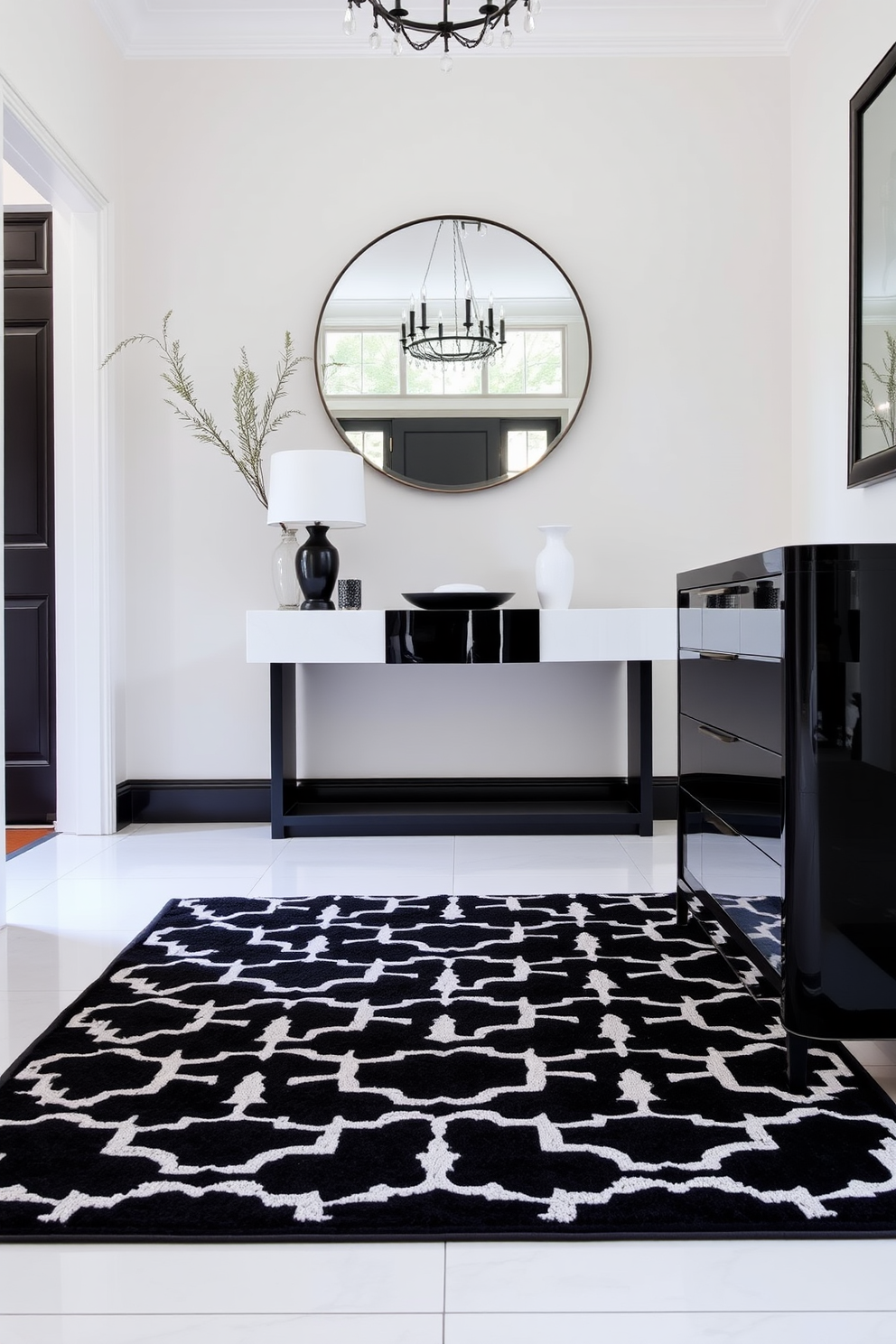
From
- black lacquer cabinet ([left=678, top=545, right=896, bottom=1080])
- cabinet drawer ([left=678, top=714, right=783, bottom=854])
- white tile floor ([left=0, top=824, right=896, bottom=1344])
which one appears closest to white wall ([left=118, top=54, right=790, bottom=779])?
cabinet drawer ([left=678, top=714, right=783, bottom=854])

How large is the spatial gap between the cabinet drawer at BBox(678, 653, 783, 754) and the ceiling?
106 inches

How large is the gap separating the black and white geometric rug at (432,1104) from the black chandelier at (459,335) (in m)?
2.31

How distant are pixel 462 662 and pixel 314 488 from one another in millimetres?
761

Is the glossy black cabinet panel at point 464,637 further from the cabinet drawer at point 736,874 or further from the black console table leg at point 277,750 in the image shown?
the cabinet drawer at point 736,874

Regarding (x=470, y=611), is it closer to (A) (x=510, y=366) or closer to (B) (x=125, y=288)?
(A) (x=510, y=366)

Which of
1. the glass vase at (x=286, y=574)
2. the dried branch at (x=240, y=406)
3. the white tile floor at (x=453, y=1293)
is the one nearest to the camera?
the white tile floor at (x=453, y=1293)

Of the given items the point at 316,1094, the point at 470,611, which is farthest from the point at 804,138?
the point at 316,1094

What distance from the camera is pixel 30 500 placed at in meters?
3.85

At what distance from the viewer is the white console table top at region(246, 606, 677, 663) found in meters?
3.18

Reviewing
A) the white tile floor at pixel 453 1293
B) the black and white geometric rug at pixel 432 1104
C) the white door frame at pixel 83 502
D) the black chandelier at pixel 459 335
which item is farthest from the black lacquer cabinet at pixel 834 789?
the white door frame at pixel 83 502

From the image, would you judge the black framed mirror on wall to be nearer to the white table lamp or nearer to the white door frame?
the white table lamp

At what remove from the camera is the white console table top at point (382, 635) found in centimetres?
318

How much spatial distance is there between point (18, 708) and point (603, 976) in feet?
9.26

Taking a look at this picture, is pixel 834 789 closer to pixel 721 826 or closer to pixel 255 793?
pixel 721 826
